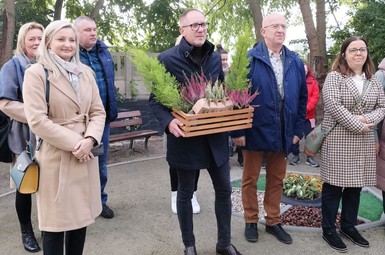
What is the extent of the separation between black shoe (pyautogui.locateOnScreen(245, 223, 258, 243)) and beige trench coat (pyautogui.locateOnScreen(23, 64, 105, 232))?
5.47 feet

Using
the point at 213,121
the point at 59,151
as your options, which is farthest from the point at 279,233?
the point at 59,151

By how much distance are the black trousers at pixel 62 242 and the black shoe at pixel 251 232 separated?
1.65 meters

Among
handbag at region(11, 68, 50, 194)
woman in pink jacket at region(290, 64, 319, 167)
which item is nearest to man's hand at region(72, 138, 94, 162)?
handbag at region(11, 68, 50, 194)

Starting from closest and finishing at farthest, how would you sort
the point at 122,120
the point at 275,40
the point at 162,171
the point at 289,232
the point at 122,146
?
the point at 275,40, the point at 289,232, the point at 162,171, the point at 122,120, the point at 122,146

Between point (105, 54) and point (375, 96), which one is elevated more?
point (105, 54)

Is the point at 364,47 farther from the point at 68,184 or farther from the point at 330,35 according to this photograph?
the point at 330,35

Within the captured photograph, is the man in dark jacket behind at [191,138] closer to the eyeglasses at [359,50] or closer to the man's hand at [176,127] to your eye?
the man's hand at [176,127]

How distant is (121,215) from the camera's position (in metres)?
4.48

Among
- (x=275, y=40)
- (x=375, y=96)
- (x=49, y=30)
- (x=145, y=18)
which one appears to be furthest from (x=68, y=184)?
(x=145, y=18)

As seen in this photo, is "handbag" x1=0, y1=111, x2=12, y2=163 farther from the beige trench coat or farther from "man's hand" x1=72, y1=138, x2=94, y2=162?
"man's hand" x1=72, y1=138, x2=94, y2=162

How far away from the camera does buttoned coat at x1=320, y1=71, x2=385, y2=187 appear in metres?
3.55

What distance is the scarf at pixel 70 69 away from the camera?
8.77 feet

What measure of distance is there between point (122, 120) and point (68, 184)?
4.96 metres

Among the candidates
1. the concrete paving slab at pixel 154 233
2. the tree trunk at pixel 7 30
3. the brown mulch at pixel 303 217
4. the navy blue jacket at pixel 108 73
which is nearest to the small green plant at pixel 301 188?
the brown mulch at pixel 303 217
